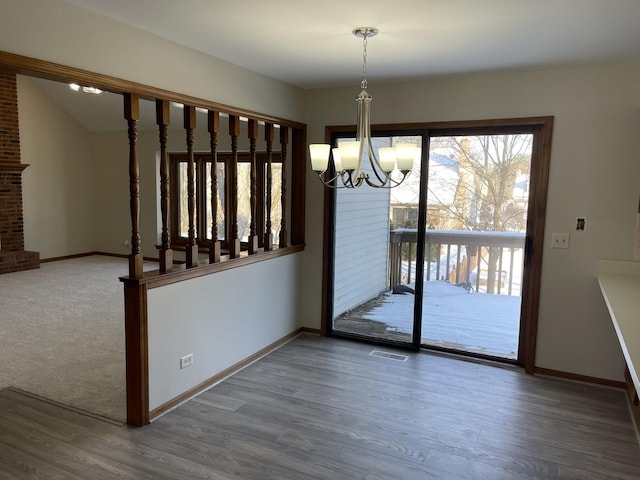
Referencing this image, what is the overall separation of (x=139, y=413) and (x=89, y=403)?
0.53 m

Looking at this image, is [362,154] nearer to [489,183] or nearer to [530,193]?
[489,183]

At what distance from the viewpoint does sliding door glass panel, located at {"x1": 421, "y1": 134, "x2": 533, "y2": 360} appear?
384 centimetres

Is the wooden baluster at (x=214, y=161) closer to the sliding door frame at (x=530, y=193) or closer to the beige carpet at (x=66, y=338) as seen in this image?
the beige carpet at (x=66, y=338)

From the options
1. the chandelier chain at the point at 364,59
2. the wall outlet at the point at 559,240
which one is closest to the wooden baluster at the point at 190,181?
the chandelier chain at the point at 364,59

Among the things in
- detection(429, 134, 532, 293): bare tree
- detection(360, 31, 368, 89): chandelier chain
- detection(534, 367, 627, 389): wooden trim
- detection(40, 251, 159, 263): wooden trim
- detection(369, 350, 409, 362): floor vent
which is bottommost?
detection(369, 350, 409, 362): floor vent

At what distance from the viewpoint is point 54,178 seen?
8.06 meters

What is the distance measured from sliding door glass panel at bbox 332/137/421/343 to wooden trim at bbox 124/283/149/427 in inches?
87.8

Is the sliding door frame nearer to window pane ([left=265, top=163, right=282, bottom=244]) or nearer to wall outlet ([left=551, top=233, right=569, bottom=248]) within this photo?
wall outlet ([left=551, top=233, right=569, bottom=248])

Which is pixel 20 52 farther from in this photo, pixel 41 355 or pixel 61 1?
pixel 41 355

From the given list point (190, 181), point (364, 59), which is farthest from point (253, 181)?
point (364, 59)

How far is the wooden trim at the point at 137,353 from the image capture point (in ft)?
9.05

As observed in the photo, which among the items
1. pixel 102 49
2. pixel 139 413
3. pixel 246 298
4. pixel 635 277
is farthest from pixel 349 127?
pixel 139 413

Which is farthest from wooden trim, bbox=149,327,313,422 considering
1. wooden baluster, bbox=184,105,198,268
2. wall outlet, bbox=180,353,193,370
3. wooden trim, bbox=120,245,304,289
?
wooden baluster, bbox=184,105,198,268

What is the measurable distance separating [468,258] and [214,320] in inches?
89.8
